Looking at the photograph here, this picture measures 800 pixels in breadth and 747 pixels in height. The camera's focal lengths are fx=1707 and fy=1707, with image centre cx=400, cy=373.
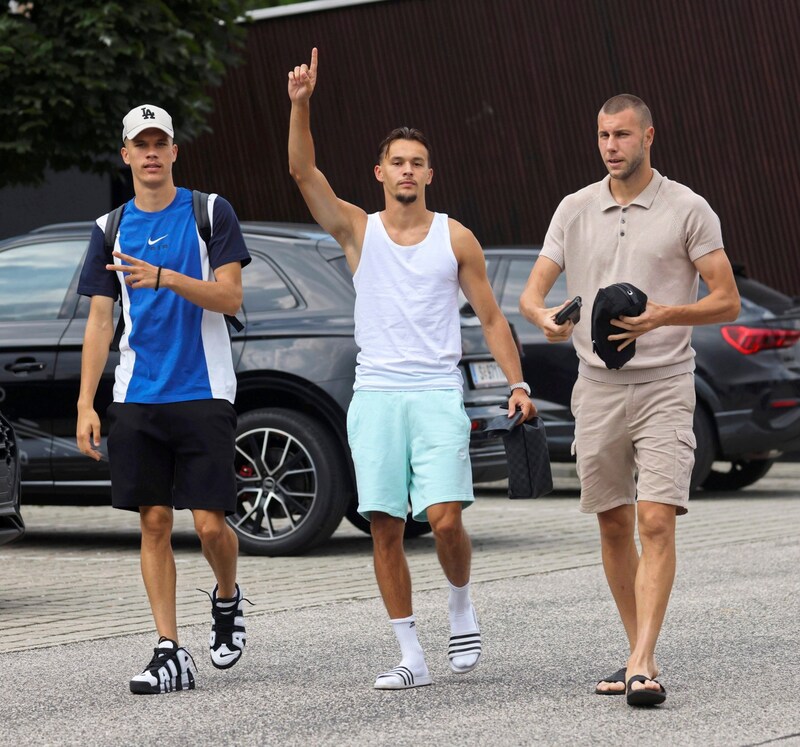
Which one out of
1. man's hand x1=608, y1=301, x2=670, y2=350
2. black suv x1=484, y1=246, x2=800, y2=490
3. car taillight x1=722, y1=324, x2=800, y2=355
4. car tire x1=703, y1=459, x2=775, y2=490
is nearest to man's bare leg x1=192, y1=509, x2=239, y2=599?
man's hand x1=608, y1=301, x2=670, y2=350

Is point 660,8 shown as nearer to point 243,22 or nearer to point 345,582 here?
point 243,22

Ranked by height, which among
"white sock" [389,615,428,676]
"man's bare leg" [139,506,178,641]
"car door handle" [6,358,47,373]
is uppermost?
"car door handle" [6,358,47,373]

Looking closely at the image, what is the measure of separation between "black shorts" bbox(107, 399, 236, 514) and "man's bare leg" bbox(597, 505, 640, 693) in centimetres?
136

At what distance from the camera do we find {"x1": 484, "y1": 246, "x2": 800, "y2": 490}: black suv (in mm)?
12414

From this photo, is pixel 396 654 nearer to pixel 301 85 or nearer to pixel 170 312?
pixel 170 312

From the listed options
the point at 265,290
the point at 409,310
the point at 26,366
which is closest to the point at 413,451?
the point at 409,310

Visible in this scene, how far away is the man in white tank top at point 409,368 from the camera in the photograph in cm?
599

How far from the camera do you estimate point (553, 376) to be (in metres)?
12.5

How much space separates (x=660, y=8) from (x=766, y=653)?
1414 cm

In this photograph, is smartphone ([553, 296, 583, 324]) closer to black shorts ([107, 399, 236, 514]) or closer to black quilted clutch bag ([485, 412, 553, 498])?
black quilted clutch bag ([485, 412, 553, 498])

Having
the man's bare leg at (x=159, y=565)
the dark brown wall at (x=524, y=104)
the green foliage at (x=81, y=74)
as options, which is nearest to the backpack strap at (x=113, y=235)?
the man's bare leg at (x=159, y=565)

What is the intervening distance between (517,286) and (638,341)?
7.04m

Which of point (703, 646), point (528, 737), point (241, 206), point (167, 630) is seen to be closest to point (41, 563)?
point (167, 630)

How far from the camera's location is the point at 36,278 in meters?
9.97
